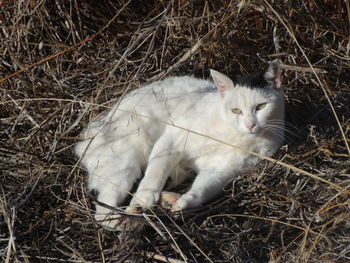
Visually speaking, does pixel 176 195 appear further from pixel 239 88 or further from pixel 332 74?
pixel 332 74

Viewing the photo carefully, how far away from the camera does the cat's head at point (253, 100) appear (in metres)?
2.41

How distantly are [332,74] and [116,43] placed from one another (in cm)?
149

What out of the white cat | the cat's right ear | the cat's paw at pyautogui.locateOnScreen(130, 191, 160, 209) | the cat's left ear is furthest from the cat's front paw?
the cat's left ear

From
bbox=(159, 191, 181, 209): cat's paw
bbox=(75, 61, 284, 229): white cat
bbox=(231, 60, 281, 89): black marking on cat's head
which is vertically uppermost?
Answer: bbox=(231, 60, 281, 89): black marking on cat's head

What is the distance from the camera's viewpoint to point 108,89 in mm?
2930

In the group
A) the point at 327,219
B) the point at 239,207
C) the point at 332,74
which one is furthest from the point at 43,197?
the point at 332,74

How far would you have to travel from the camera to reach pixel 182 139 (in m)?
2.65

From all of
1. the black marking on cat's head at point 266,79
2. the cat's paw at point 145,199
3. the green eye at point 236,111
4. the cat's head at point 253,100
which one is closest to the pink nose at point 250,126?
the cat's head at point 253,100

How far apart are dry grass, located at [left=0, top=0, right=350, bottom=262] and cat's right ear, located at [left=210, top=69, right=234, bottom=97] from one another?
1.07ft

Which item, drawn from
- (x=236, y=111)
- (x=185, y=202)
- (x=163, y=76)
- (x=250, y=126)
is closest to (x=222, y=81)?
(x=236, y=111)

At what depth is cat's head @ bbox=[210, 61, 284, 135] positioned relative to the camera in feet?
7.91

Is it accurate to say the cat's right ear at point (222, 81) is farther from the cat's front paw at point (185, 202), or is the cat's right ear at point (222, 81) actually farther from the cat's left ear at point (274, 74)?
the cat's front paw at point (185, 202)

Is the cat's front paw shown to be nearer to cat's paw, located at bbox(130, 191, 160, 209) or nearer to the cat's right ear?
cat's paw, located at bbox(130, 191, 160, 209)

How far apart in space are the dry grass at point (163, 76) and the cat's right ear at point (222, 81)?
0.33 m
